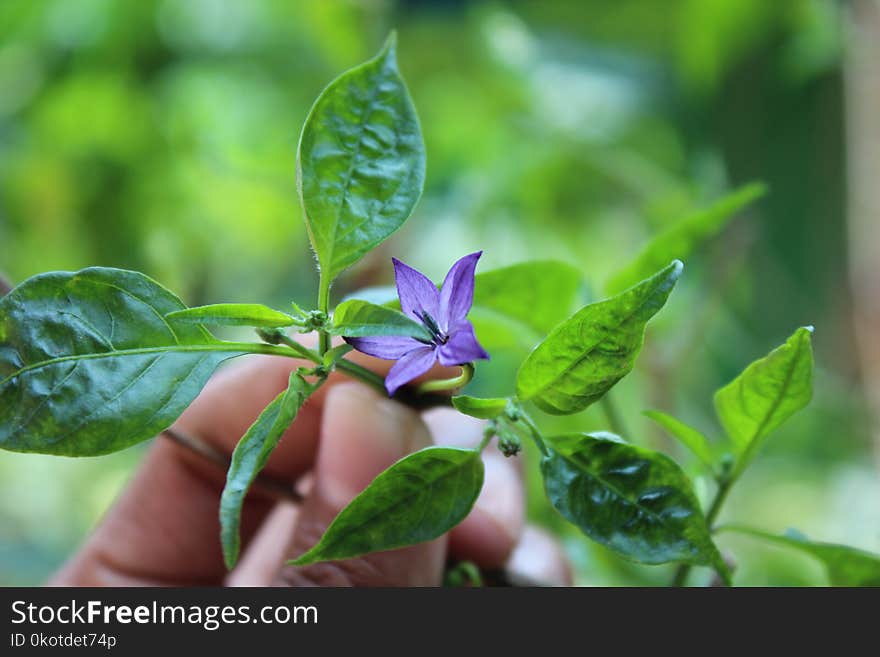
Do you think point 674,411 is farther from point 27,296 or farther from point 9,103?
point 9,103

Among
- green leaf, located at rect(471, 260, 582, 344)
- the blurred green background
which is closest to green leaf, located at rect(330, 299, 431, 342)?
green leaf, located at rect(471, 260, 582, 344)

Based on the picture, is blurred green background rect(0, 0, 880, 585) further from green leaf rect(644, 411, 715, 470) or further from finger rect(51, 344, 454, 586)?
green leaf rect(644, 411, 715, 470)

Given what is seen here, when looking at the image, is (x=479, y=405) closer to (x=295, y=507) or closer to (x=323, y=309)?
(x=323, y=309)

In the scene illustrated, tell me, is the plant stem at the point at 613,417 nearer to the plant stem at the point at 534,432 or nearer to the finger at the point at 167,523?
the plant stem at the point at 534,432

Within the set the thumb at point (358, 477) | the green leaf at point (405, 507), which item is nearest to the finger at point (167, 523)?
the thumb at point (358, 477)

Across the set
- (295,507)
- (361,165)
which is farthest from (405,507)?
(295,507)

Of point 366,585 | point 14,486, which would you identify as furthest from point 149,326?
point 14,486
